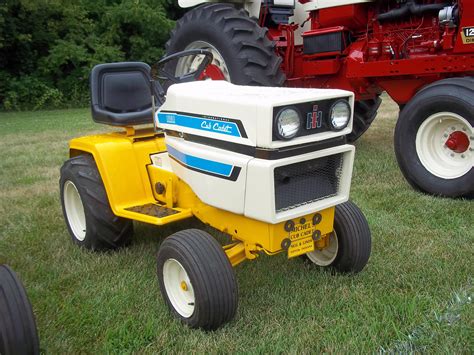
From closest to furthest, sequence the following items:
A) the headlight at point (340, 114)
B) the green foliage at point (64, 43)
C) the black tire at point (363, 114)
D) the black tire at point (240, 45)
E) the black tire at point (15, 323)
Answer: the black tire at point (15, 323) → the headlight at point (340, 114) → the black tire at point (240, 45) → the black tire at point (363, 114) → the green foliage at point (64, 43)

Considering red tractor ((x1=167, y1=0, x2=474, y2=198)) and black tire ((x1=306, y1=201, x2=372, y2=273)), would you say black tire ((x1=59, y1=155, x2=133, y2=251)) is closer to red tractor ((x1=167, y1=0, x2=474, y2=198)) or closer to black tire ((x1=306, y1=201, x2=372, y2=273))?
black tire ((x1=306, y1=201, x2=372, y2=273))

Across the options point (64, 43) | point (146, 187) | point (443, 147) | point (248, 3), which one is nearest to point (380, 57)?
point (443, 147)

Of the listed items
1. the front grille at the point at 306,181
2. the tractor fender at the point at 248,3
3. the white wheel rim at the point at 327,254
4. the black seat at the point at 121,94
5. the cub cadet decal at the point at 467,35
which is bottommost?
the white wheel rim at the point at 327,254

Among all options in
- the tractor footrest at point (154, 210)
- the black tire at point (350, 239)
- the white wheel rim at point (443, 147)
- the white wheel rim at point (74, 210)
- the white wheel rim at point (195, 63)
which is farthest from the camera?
the white wheel rim at point (195, 63)

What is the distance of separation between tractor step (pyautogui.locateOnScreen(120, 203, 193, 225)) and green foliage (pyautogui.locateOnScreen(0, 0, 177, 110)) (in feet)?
45.7

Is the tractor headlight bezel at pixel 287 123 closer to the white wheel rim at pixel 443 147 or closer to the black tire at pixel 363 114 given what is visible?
the white wheel rim at pixel 443 147

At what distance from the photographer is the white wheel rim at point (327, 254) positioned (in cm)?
294

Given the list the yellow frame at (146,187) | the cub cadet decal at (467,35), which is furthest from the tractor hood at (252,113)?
the cub cadet decal at (467,35)

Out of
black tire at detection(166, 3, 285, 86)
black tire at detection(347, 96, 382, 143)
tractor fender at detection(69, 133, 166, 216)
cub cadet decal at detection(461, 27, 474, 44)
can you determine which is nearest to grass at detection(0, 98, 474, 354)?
tractor fender at detection(69, 133, 166, 216)

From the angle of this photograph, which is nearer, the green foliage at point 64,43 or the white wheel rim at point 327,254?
the white wheel rim at point 327,254

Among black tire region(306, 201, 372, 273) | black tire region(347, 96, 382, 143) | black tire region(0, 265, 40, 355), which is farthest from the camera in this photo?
black tire region(347, 96, 382, 143)

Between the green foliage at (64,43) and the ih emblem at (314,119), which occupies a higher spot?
the ih emblem at (314,119)

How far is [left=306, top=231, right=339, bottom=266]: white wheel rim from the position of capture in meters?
2.94

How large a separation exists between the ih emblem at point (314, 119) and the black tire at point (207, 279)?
719mm
